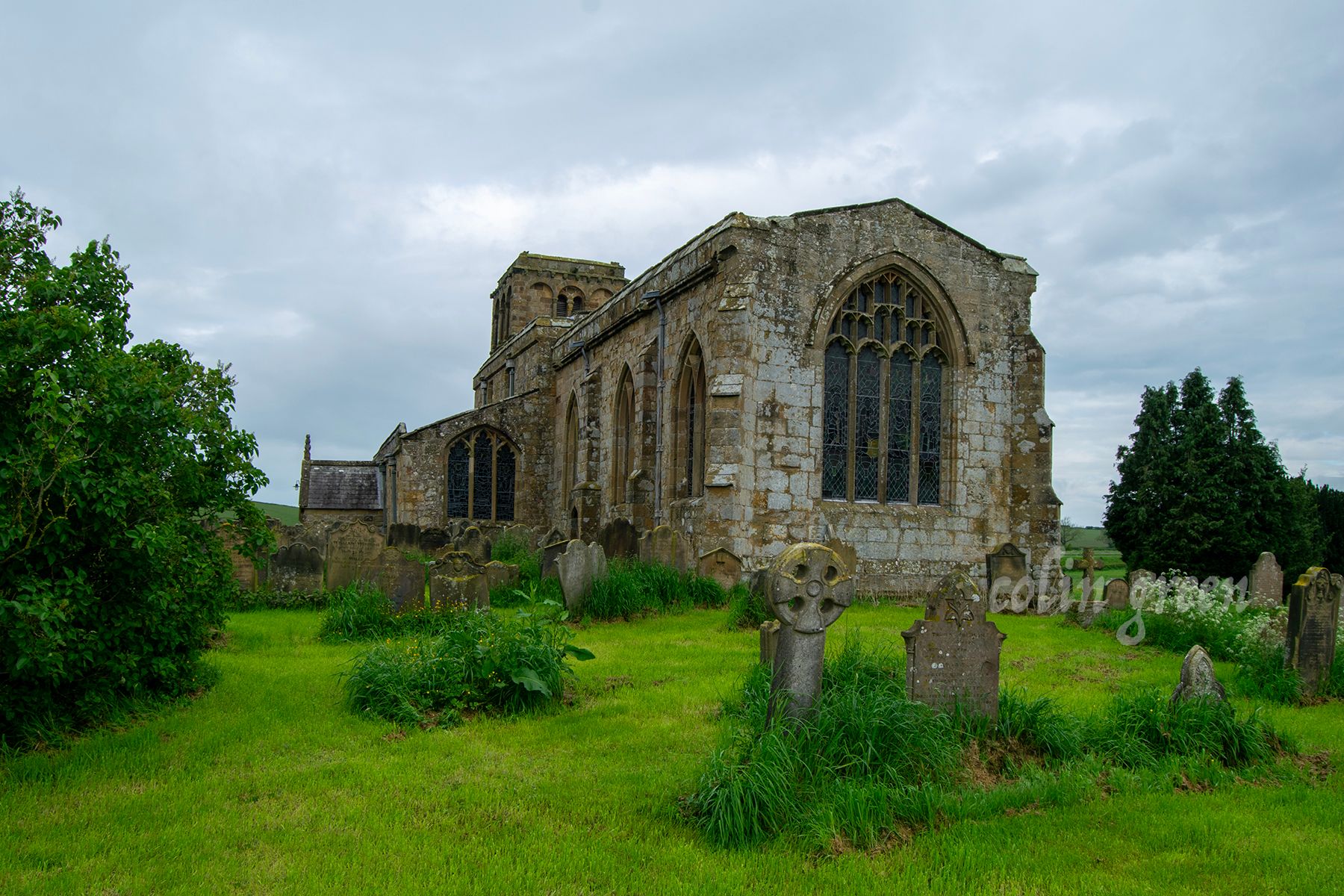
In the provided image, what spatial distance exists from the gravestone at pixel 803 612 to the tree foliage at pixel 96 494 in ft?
12.9

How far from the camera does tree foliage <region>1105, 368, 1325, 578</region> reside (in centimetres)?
2997

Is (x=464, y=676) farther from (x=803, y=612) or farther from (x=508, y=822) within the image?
(x=803, y=612)

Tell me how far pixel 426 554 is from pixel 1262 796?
45.6 ft

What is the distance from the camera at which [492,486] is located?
25.8 meters

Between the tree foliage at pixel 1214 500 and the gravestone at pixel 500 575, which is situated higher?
the tree foliage at pixel 1214 500

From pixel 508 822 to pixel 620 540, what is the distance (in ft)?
34.1

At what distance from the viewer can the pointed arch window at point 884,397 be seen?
16109mm

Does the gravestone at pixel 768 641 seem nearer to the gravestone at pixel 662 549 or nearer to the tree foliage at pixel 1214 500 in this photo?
the gravestone at pixel 662 549

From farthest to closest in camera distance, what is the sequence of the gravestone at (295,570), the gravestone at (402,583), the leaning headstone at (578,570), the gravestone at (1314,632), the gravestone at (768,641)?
the gravestone at (295,570) < the leaning headstone at (578,570) < the gravestone at (402,583) < the gravestone at (1314,632) < the gravestone at (768,641)

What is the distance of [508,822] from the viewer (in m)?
5.13

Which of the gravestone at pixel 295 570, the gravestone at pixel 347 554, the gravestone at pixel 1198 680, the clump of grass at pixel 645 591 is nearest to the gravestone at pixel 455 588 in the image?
the clump of grass at pixel 645 591

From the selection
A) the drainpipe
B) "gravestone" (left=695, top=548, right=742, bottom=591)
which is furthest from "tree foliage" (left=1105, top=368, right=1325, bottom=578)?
"gravestone" (left=695, top=548, right=742, bottom=591)

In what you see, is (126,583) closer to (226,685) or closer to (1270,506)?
(226,685)

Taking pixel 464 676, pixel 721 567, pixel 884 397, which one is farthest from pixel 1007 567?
pixel 464 676
